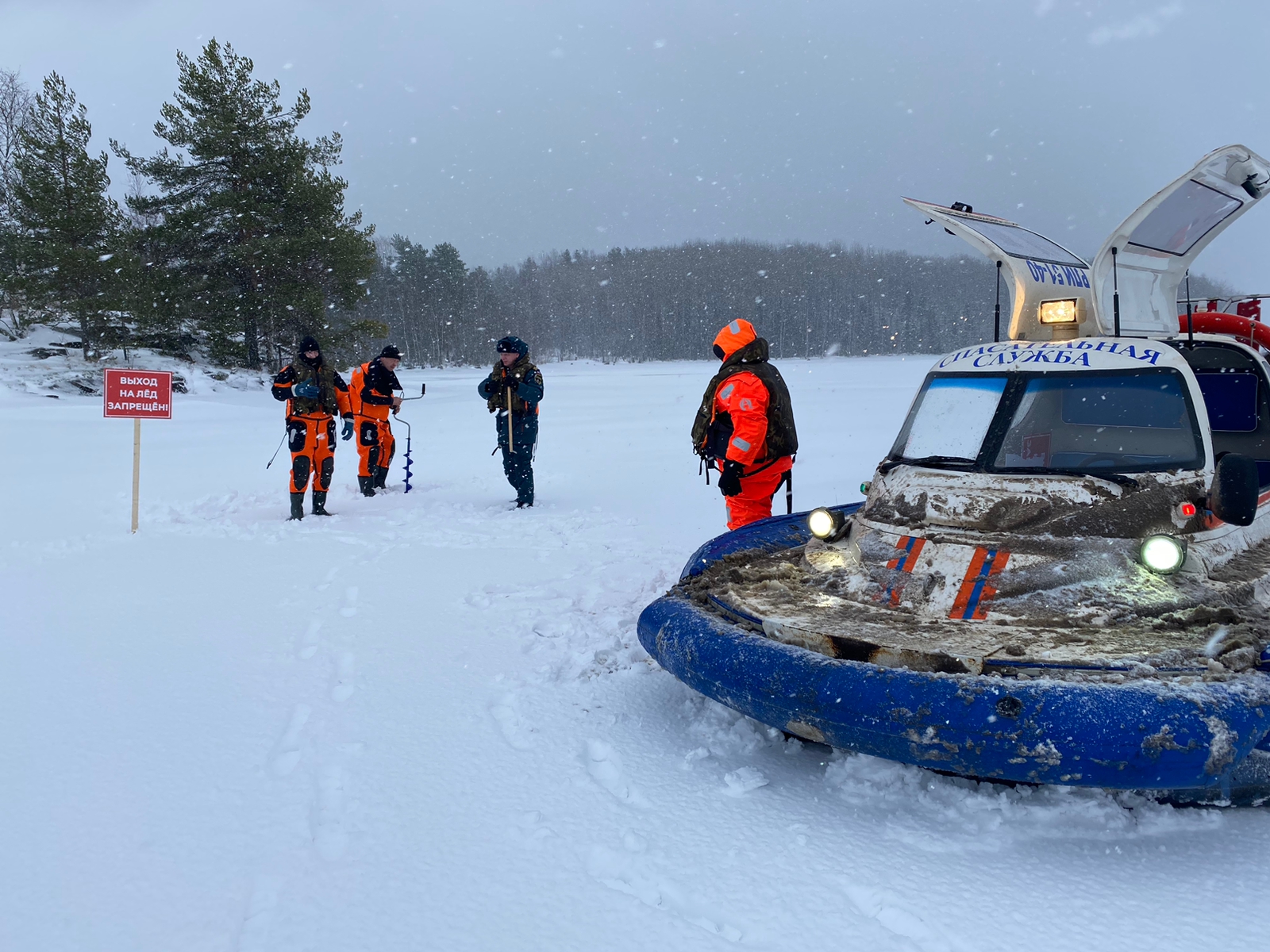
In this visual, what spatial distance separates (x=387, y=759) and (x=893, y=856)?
1848 millimetres

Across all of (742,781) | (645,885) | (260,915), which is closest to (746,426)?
(742,781)

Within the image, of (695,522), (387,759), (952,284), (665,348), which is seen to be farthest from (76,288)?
(952,284)

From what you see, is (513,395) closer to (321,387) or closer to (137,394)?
(321,387)

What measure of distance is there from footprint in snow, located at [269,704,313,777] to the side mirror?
3.86m

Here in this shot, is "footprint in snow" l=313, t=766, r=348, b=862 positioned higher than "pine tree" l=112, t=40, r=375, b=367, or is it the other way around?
"pine tree" l=112, t=40, r=375, b=367

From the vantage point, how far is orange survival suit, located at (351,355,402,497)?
9727mm

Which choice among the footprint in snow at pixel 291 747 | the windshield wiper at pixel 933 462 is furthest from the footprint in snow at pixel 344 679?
the windshield wiper at pixel 933 462

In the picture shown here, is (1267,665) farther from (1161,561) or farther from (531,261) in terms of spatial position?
(531,261)

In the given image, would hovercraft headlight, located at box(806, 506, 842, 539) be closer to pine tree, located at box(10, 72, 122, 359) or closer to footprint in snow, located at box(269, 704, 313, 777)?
footprint in snow, located at box(269, 704, 313, 777)

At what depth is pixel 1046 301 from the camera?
4781 mm

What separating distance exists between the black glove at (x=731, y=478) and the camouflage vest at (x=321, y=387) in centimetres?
465

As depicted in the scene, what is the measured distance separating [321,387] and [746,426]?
4.89 m

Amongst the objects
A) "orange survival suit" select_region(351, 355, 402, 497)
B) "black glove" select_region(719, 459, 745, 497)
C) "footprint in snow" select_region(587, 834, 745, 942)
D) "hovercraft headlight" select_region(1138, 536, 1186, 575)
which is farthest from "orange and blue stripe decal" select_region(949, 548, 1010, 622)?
"orange survival suit" select_region(351, 355, 402, 497)

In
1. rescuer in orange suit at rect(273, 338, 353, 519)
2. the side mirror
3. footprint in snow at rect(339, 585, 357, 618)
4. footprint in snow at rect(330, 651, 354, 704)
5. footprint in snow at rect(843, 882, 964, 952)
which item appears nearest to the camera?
footprint in snow at rect(843, 882, 964, 952)
